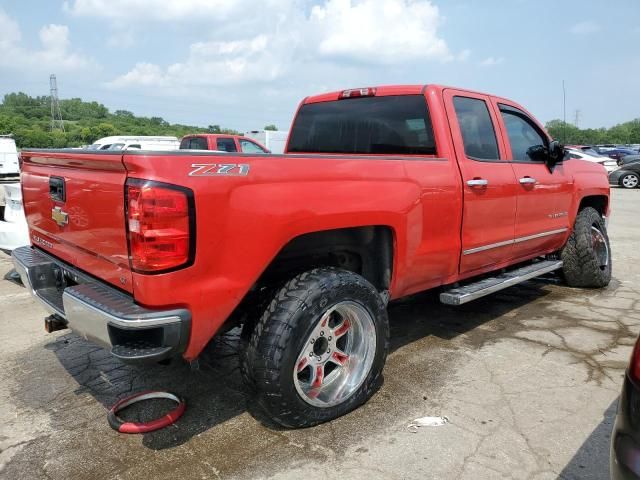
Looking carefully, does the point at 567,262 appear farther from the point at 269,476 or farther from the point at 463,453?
the point at 269,476

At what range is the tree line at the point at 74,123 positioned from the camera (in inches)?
1555

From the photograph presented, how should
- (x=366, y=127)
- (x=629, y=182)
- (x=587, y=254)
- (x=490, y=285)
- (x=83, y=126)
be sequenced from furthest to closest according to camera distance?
(x=83, y=126) < (x=629, y=182) < (x=587, y=254) < (x=366, y=127) < (x=490, y=285)

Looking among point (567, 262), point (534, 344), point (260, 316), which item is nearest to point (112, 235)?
point (260, 316)

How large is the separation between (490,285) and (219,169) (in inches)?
101

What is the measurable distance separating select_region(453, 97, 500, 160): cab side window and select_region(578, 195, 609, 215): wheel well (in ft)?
6.69

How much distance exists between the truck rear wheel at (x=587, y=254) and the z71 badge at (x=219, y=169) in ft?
13.9

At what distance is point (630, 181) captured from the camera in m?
20.9

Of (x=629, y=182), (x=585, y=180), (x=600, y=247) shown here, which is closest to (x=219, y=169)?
(x=585, y=180)

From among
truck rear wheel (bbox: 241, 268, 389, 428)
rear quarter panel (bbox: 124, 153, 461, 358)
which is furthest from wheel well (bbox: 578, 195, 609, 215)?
truck rear wheel (bbox: 241, 268, 389, 428)

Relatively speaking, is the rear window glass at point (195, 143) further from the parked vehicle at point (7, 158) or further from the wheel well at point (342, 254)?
the wheel well at point (342, 254)

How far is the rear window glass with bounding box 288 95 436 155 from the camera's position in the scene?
383 centimetres

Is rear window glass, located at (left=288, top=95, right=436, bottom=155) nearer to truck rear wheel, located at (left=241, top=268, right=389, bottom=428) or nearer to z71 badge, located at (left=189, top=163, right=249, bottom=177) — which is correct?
truck rear wheel, located at (left=241, top=268, right=389, bottom=428)

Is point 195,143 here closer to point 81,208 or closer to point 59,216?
point 59,216

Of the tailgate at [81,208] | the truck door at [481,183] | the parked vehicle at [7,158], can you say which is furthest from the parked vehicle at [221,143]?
the tailgate at [81,208]
